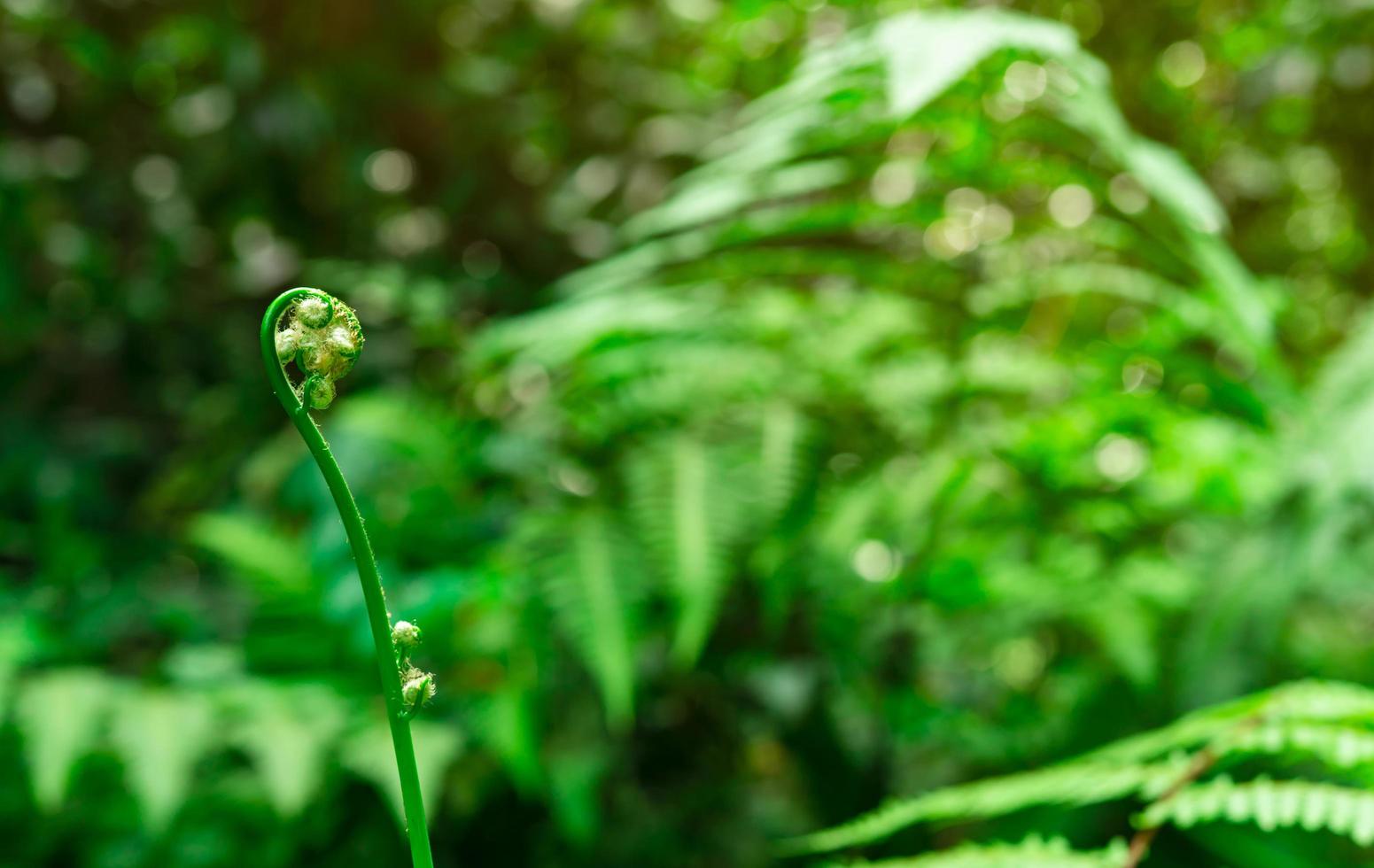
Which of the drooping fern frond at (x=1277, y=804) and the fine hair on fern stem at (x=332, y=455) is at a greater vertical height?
the fine hair on fern stem at (x=332, y=455)

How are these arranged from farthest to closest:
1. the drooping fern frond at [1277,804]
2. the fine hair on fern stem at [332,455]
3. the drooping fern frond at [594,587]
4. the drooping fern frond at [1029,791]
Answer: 1. the drooping fern frond at [594,587]
2. the drooping fern frond at [1029,791]
3. the drooping fern frond at [1277,804]
4. the fine hair on fern stem at [332,455]

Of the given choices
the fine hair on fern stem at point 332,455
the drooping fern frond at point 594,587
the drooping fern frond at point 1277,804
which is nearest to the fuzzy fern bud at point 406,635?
the fine hair on fern stem at point 332,455

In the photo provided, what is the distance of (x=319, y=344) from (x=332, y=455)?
6 cm

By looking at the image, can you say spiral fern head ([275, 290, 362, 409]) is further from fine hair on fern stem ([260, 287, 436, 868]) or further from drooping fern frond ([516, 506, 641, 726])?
drooping fern frond ([516, 506, 641, 726])

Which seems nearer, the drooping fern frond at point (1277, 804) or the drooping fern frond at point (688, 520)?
the drooping fern frond at point (1277, 804)

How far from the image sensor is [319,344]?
0.85 feet

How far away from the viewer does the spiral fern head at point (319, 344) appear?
9.9 inches

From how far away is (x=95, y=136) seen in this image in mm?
1860

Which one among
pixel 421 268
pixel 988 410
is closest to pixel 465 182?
pixel 421 268

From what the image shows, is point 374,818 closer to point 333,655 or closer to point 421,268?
point 333,655

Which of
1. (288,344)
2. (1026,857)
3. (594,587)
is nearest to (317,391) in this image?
(288,344)

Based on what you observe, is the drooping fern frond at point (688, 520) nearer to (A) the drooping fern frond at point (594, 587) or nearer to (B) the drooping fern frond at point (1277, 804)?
(A) the drooping fern frond at point (594, 587)

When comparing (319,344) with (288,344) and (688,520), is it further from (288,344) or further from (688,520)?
(688,520)

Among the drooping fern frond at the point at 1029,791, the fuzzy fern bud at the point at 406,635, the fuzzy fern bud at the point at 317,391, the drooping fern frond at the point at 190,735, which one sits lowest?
the drooping fern frond at the point at 1029,791
